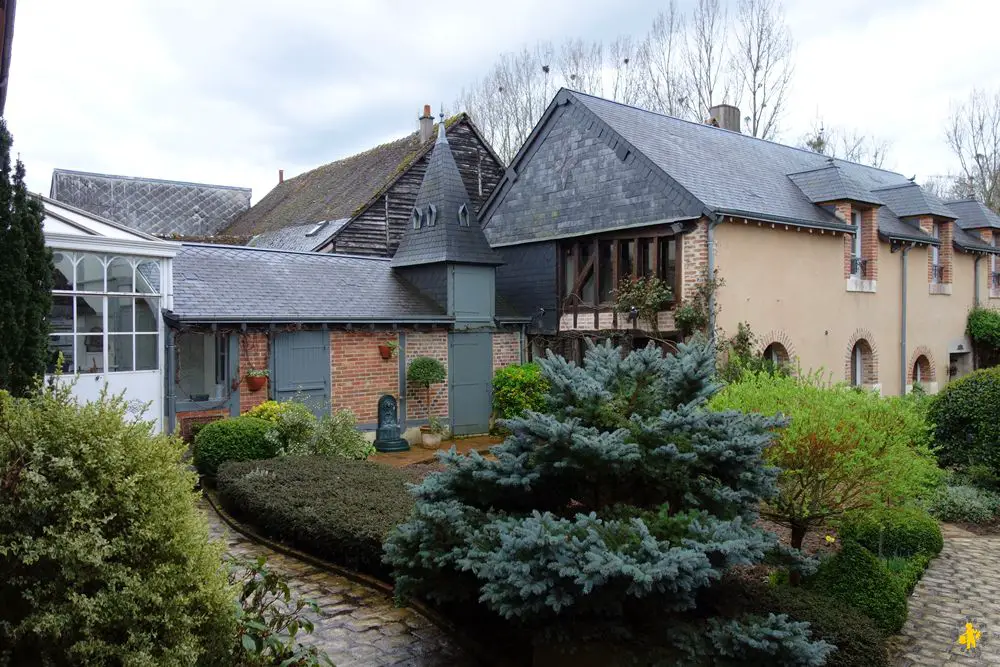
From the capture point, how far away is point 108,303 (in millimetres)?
11156

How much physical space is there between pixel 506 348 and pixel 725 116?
34.9 feet

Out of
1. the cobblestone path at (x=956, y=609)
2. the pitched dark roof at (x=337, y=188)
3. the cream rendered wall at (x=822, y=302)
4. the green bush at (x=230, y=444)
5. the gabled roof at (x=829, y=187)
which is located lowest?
the cobblestone path at (x=956, y=609)

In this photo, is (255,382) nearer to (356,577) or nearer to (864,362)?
(356,577)

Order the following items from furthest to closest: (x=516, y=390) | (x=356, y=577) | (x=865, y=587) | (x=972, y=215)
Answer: (x=972, y=215)
(x=516, y=390)
(x=356, y=577)
(x=865, y=587)

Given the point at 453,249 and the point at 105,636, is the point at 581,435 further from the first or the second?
the point at 453,249

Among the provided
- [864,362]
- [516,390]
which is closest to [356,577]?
[516,390]

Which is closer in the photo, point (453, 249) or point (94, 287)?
point (94, 287)

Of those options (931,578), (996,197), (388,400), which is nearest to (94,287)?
(388,400)

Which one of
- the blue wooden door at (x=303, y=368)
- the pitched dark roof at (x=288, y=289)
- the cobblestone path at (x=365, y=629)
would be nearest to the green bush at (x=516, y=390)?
the pitched dark roof at (x=288, y=289)

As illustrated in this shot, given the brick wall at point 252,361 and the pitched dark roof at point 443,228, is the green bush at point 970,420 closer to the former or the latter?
the pitched dark roof at point 443,228

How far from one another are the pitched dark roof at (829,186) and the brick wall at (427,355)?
29.5 feet

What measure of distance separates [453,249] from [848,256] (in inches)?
358

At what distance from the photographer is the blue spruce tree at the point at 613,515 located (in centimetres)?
397

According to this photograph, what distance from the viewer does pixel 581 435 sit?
4453 mm
